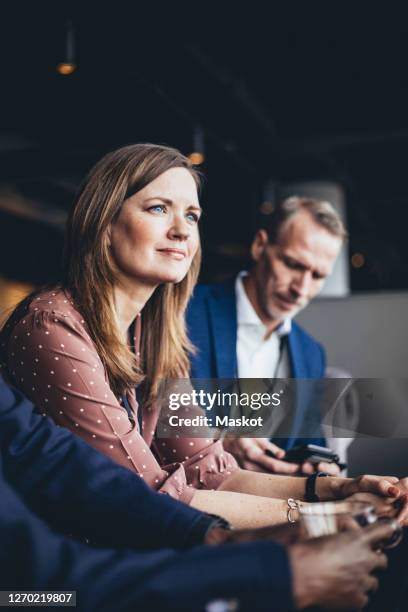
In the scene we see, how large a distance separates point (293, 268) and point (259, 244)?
9.6 inches

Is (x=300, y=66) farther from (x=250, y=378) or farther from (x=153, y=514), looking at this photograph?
(x=153, y=514)

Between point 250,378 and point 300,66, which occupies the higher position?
point 300,66

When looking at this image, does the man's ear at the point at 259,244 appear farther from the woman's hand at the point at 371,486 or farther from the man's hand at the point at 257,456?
the woman's hand at the point at 371,486

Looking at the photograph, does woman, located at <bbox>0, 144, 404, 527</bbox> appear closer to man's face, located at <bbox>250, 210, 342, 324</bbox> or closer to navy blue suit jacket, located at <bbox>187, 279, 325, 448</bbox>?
navy blue suit jacket, located at <bbox>187, 279, 325, 448</bbox>

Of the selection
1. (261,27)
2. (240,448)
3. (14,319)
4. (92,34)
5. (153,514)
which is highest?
(261,27)

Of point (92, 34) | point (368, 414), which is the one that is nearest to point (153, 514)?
point (368, 414)

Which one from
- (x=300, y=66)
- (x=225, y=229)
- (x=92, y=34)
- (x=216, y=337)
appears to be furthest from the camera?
(x=225, y=229)

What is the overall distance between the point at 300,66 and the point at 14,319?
520 cm

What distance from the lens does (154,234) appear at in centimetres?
159

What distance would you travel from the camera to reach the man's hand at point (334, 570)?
0.80m

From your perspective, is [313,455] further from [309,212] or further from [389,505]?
[309,212]

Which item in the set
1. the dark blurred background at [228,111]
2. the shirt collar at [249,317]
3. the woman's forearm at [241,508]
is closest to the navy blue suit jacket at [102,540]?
the woman's forearm at [241,508]

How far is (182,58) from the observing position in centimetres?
465

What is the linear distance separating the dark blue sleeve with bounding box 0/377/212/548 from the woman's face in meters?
0.60
